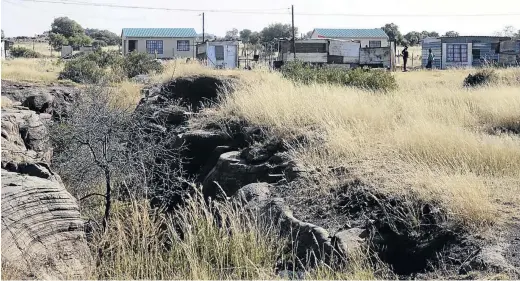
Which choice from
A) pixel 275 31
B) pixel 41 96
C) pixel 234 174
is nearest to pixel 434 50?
pixel 41 96

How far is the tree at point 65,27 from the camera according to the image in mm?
98875

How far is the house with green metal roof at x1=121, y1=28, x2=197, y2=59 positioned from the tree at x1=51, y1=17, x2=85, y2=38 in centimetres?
3304

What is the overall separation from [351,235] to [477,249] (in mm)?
1454

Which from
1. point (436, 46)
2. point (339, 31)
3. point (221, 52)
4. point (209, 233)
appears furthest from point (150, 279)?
point (339, 31)

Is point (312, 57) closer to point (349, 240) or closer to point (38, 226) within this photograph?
point (349, 240)

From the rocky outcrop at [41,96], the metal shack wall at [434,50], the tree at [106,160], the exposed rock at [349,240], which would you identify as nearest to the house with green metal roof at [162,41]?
the metal shack wall at [434,50]

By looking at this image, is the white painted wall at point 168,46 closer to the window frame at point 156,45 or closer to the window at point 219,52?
the window frame at point 156,45

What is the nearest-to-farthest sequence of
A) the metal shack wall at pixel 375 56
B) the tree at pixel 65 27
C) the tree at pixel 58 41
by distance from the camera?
the metal shack wall at pixel 375 56
the tree at pixel 58 41
the tree at pixel 65 27

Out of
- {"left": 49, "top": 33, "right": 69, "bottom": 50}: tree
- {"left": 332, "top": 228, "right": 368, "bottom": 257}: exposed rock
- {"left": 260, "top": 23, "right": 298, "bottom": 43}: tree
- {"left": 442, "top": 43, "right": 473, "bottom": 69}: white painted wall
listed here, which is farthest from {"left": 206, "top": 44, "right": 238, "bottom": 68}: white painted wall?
{"left": 260, "top": 23, "right": 298, "bottom": 43}: tree

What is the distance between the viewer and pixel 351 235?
7.10 meters

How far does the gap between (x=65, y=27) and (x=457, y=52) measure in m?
72.1

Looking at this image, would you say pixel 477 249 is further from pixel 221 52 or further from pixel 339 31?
pixel 339 31

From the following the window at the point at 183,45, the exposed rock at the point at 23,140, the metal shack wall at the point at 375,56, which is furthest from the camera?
the window at the point at 183,45

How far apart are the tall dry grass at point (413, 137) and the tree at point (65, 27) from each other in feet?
294
